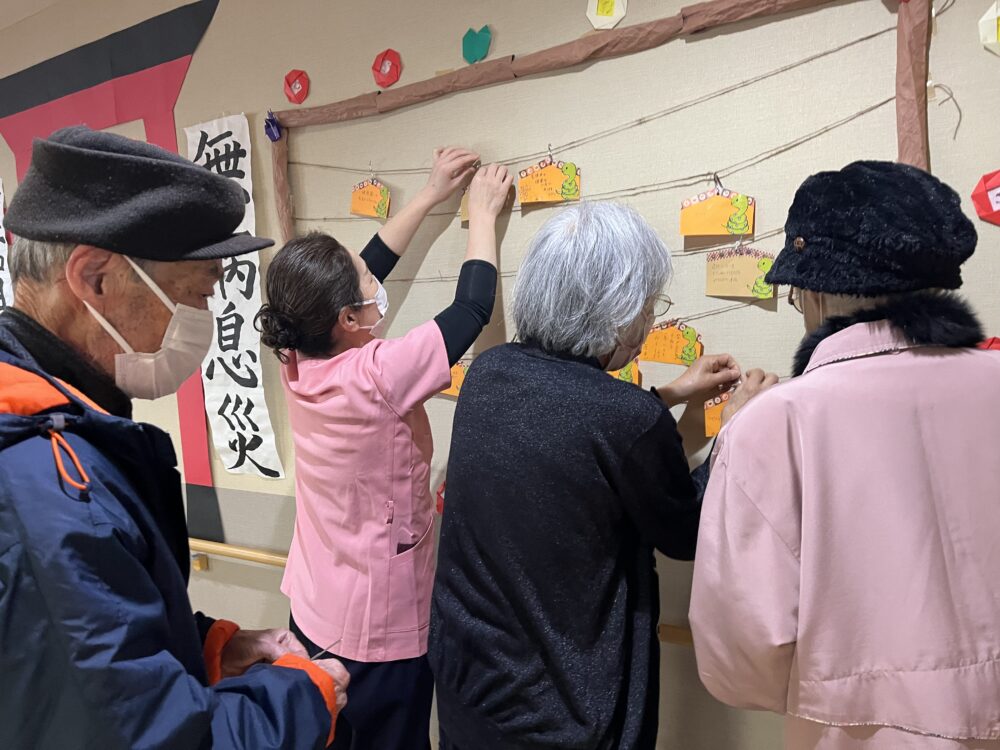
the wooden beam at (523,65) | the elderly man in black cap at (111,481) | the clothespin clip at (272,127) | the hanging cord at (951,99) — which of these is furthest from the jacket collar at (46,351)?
the hanging cord at (951,99)

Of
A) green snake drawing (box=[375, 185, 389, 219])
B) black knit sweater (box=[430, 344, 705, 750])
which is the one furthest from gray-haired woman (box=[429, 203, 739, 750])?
green snake drawing (box=[375, 185, 389, 219])

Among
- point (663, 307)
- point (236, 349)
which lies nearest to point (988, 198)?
point (663, 307)

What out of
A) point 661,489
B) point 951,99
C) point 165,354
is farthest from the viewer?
point 951,99

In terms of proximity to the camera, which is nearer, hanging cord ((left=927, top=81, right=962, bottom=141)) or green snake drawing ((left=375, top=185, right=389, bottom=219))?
hanging cord ((left=927, top=81, right=962, bottom=141))

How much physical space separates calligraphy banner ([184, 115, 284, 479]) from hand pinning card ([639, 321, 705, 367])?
1091mm

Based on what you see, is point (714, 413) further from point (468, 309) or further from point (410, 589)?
point (410, 589)

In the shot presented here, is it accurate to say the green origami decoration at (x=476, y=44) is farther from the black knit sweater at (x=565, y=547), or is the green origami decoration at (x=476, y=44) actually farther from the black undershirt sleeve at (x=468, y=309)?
the black knit sweater at (x=565, y=547)

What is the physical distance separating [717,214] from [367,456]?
2.51ft

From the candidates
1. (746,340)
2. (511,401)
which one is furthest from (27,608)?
(746,340)

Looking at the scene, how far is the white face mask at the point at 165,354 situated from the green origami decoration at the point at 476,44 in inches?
34.1

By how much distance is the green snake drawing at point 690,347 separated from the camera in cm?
126

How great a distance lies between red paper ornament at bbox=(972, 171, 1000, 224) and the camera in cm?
99

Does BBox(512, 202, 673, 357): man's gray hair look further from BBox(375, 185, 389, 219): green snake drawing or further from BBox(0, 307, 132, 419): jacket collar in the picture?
BBox(375, 185, 389, 219): green snake drawing

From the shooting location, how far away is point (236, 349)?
6.22 feet
